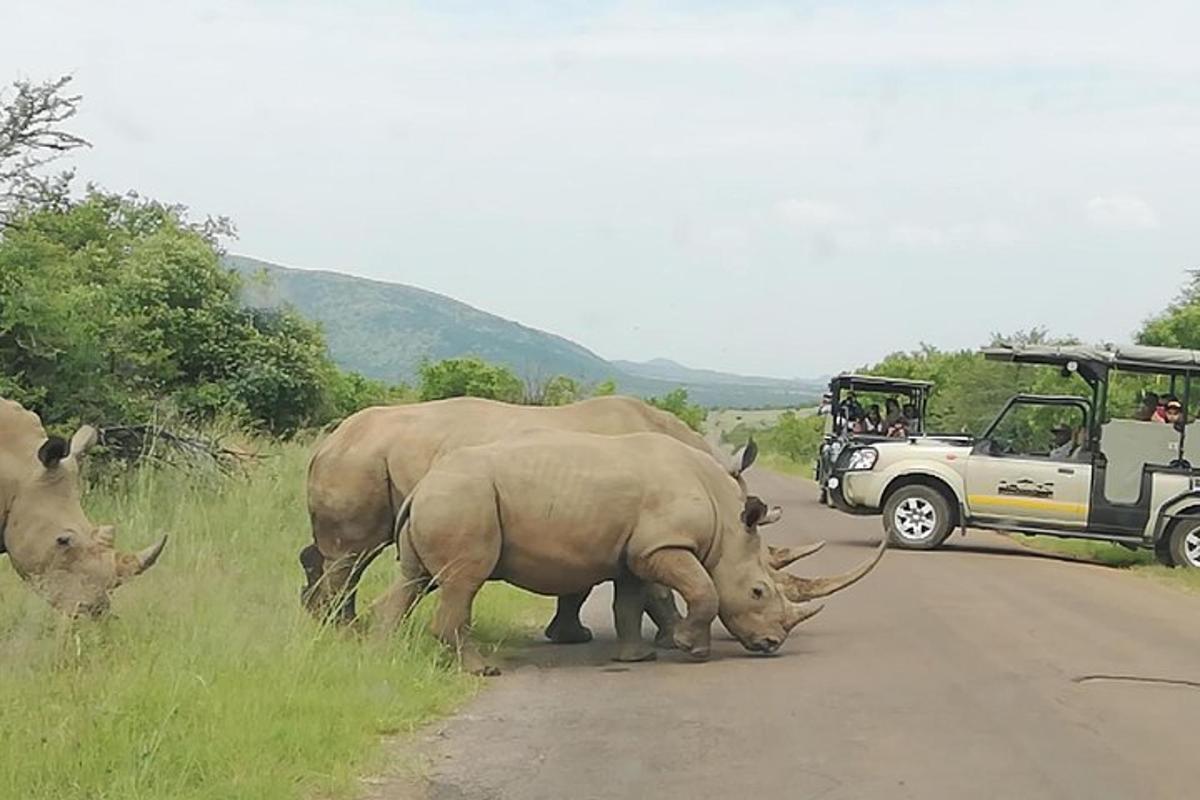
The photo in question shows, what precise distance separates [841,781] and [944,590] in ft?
27.8

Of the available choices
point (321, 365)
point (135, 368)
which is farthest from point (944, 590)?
point (321, 365)

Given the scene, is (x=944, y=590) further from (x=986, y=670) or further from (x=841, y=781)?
(x=841, y=781)

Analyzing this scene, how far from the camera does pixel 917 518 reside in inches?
835

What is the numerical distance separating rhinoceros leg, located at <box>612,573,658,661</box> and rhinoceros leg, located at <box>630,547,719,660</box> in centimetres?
26

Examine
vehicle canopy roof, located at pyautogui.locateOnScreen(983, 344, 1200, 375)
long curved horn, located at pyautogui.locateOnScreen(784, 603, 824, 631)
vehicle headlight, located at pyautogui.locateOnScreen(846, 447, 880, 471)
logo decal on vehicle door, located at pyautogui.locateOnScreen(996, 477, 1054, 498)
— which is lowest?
long curved horn, located at pyautogui.locateOnScreen(784, 603, 824, 631)

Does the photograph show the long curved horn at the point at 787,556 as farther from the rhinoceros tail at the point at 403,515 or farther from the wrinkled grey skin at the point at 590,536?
the rhinoceros tail at the point at 403,515

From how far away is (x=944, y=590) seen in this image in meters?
16.1

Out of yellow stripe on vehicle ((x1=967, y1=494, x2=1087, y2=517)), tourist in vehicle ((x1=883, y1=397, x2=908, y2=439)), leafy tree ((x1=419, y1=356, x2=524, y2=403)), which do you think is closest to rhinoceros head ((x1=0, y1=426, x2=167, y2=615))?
yellow stripe on vehicle ((x1=967, y1=494, x2=1087, y2=517))

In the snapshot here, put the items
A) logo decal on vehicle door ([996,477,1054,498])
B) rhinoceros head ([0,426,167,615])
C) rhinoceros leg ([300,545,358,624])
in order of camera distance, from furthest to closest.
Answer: logo decal on vehicle door ([996,477,1054,498]) < rhinoceros leg ([300,545,358,624]) < rhinoceros head ([0,426,167,615])

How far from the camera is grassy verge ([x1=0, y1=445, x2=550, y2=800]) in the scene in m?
7.12

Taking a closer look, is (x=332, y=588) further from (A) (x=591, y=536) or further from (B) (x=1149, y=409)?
(B) (x=1149, y=409)

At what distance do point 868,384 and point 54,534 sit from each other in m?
21.7

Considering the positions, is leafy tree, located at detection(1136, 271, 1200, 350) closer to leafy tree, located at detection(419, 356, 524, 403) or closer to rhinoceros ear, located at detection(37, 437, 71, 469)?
leafy tree, located at detection(419, 356, 524, 403)

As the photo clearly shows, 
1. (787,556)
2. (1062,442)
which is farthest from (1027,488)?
(787,556)
